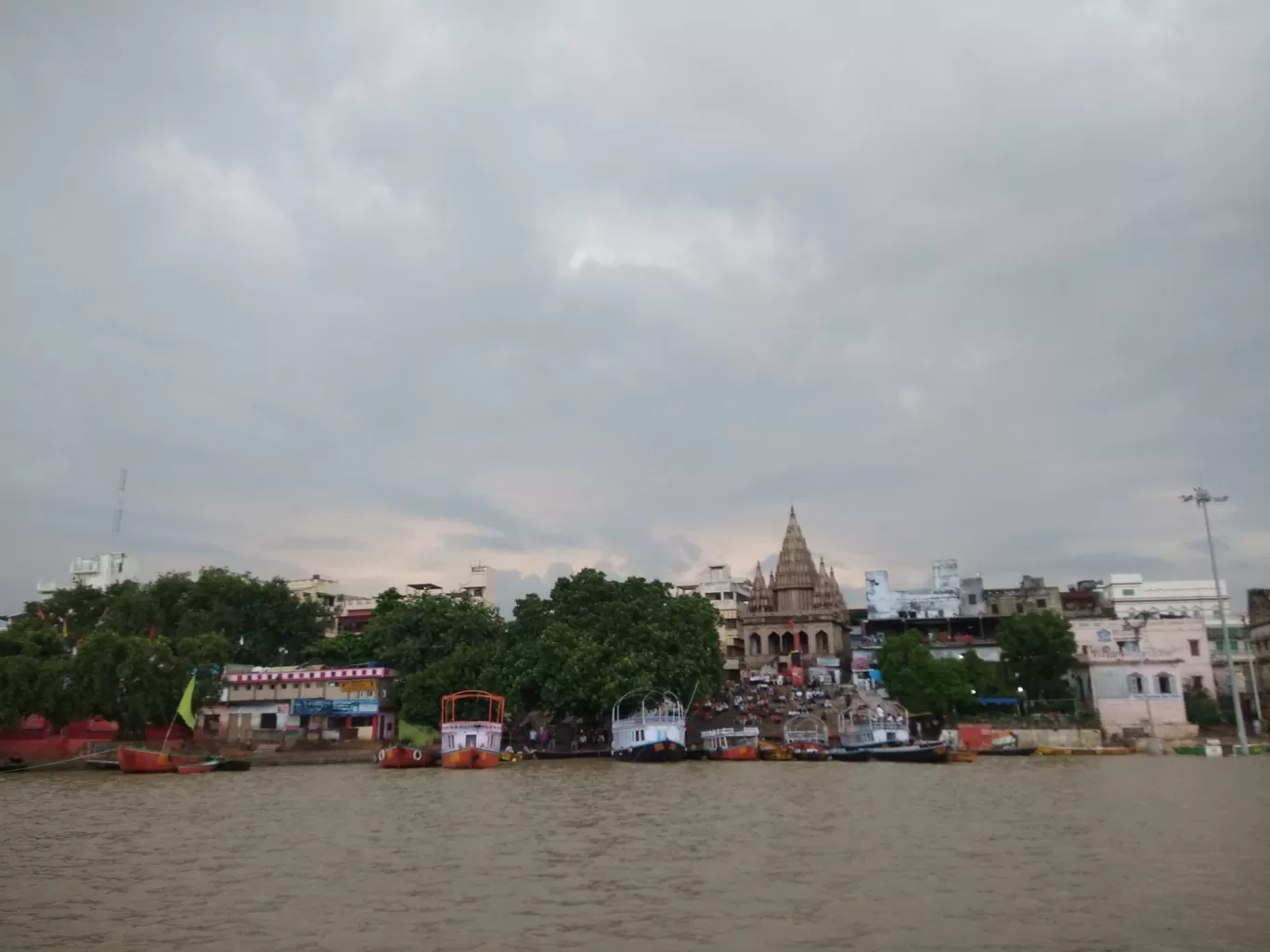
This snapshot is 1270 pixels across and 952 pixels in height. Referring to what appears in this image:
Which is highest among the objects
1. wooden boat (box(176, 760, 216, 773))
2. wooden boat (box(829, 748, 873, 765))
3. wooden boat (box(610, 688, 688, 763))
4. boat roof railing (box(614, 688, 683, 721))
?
boat roof railing (box(614, 688, 683, 721))

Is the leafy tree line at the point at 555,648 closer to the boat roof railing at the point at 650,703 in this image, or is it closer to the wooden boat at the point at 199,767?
the boat roof railing at the point at 650,703

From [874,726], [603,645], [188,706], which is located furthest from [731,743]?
[188,706]

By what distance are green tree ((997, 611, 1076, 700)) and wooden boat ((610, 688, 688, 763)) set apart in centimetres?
2273

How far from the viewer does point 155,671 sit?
45.3 m

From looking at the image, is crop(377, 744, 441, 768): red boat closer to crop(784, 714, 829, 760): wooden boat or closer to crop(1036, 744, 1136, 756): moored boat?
crop(784, 714, 829, 760): wooden boat

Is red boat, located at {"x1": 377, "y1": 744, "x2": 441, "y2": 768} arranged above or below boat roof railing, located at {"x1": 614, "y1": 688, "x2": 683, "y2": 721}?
below

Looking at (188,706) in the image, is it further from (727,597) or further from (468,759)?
(727,597)

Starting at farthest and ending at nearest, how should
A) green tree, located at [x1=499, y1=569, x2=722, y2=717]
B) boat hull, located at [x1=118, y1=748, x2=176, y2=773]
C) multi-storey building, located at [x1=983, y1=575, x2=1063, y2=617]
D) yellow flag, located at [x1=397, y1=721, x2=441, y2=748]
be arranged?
multi-storey building, located at [x1=983, y1=575, x2=1063, y2=617] < yellow flag, located at [x1=397, y1=721, x2=441, y2=748] < green tree, located at [x1=499, y1=569, x2=722, y2=717] < boat hull, located at [x1=118, y1=748, x2=176, y2=773]

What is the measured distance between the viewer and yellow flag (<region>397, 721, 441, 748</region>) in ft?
179

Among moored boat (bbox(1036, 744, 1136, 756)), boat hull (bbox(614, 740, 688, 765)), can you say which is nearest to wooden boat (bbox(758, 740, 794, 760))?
boat hull (bbox(614, 740, 688, 765))

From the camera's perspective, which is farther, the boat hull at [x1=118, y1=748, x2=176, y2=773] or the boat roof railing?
the boat roof railing

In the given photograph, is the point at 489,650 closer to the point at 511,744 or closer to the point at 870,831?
the point at 511,744

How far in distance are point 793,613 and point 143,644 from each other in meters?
57.1

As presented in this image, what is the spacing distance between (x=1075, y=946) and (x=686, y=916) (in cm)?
454
